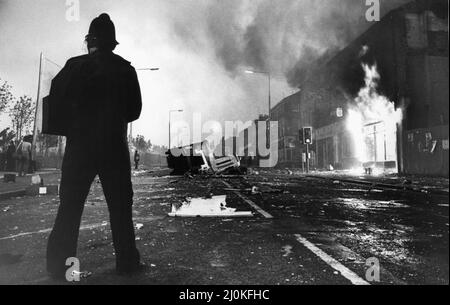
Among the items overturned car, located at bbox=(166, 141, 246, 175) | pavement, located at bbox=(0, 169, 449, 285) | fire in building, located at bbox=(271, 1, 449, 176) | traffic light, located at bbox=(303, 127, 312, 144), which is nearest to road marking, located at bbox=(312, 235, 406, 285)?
pavement, located at bbox=(0, 169, 449, 285)

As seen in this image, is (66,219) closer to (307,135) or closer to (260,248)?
(260,248)

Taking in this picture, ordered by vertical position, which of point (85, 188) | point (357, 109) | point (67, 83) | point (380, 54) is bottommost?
point (85, 188)

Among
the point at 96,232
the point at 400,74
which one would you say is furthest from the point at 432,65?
the point at 96,232

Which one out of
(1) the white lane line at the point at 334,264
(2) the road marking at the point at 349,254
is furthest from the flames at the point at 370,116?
(1) the white lane line at the point at 334,264

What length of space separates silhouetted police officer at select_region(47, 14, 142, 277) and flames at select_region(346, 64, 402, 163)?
23704 mm

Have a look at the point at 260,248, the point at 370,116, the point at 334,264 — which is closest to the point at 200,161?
the point at 370,116

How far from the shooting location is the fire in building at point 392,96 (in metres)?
20.5

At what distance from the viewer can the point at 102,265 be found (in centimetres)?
322

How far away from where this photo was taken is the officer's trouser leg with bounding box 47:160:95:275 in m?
2.68

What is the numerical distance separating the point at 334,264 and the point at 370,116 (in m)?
30.0

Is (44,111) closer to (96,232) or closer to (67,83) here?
(67,83)

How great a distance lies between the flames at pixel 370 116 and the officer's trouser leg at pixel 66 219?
23959 mm
